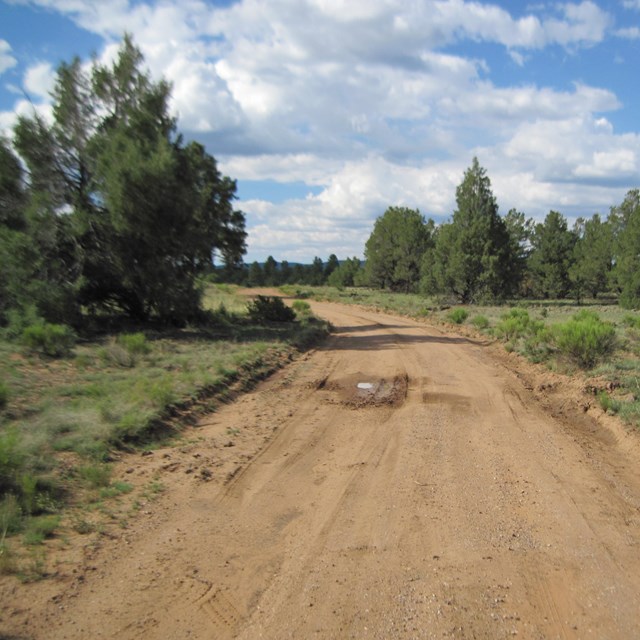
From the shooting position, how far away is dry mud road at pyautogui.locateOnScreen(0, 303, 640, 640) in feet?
12.6

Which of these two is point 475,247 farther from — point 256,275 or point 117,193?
point 256,275

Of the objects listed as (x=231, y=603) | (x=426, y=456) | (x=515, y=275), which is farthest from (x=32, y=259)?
(x=515, y=275)

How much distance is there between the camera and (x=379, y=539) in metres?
4.97

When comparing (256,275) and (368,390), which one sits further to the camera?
(256,275)

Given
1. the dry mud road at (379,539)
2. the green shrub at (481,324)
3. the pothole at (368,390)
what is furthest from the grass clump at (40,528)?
the green shrub at (481,324)

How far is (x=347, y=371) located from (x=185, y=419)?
5.53 meters

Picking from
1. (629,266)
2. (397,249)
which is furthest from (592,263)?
(397,249)

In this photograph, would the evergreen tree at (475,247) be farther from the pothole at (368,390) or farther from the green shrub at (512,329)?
the pothole at (368,390)

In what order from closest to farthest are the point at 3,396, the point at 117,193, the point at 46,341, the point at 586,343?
the point at 3,396
the point at 46,341
the point at 586,343
the point at 117,193

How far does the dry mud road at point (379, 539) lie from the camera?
3.85m

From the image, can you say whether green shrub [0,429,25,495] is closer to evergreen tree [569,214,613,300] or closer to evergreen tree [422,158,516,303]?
evergreen tree [422,158,516,303]

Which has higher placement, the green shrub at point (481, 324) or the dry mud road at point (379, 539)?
the green shrub at point (481, 324)

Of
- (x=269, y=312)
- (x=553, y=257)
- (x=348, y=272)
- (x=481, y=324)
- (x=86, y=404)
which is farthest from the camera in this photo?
(x=348, y=272)

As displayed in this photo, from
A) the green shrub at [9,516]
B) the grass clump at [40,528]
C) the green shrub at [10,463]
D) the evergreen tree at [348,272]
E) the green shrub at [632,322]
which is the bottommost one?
the grass clump at [40,528]
